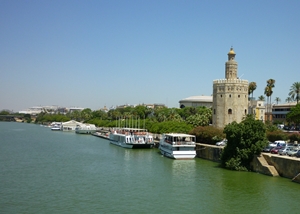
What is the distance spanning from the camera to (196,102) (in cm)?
13238

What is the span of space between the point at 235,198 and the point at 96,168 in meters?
17.3

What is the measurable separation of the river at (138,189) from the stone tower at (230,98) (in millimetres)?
15390

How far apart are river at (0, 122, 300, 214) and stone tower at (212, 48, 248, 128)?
50.5ft

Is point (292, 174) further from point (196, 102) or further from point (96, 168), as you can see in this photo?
point (196, 102)

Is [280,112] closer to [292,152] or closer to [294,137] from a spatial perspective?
[294,137]

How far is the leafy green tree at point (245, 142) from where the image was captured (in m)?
37.5

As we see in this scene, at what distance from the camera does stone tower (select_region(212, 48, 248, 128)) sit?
57188 mm

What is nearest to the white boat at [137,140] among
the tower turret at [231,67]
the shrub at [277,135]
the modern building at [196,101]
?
the tower turret at [231,67]

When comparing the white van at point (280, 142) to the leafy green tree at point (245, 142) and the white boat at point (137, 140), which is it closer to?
the leafy green tree at point (245, 142)

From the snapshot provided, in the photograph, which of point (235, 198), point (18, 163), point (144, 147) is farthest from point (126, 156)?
point (235, 198)

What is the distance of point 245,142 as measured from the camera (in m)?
37.8

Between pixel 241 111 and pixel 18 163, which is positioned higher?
pixel 241 111

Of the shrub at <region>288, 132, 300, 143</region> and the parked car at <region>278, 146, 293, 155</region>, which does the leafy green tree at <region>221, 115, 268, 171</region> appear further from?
the shrub at <region>288, 132, 300, 143</region>

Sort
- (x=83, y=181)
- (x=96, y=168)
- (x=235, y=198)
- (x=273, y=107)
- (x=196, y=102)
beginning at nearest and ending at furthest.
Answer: (x=235, y=198) < (x=83, y=181) < (x=96, y=168) < (x=273, y=107) < (x=196, y=102)
